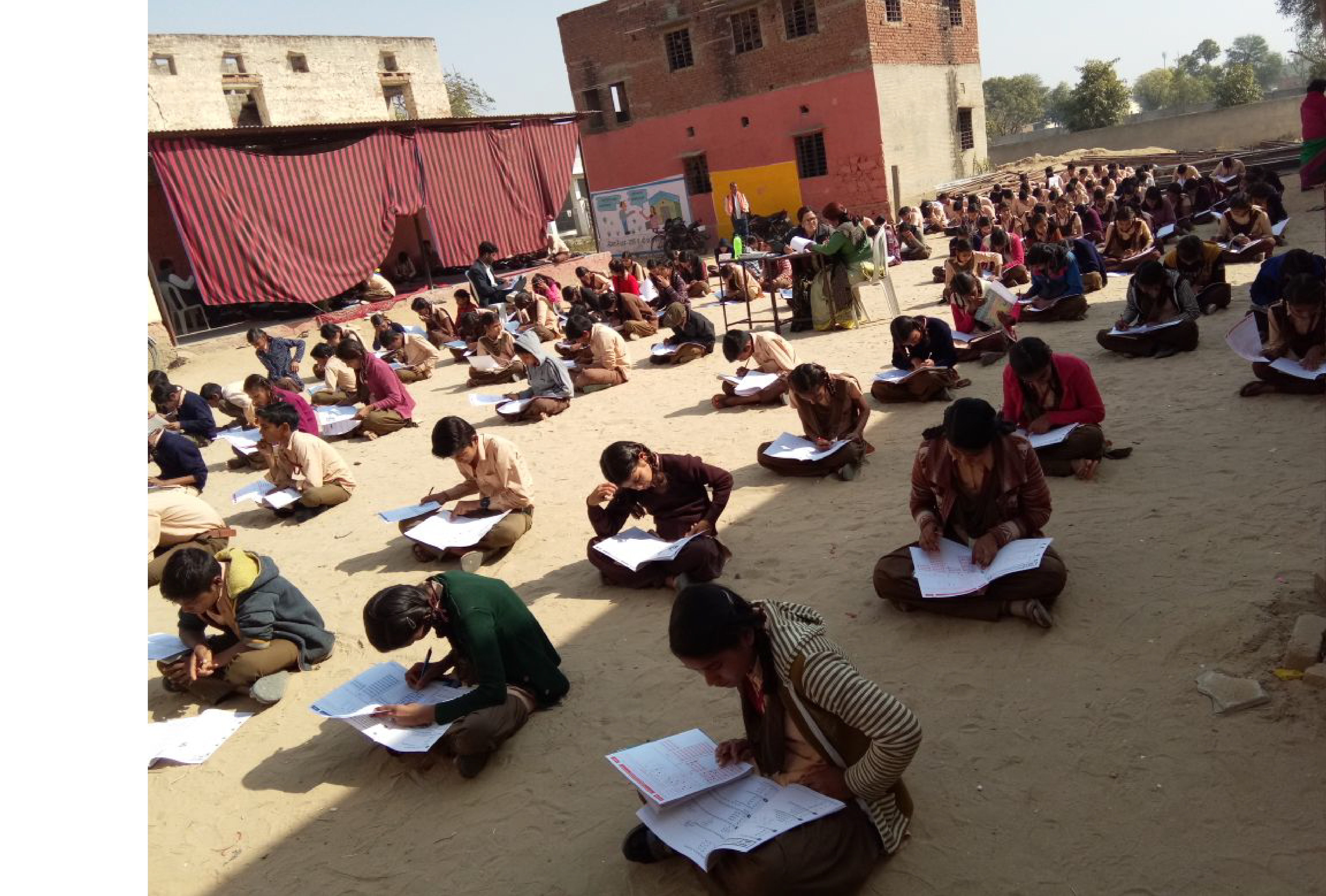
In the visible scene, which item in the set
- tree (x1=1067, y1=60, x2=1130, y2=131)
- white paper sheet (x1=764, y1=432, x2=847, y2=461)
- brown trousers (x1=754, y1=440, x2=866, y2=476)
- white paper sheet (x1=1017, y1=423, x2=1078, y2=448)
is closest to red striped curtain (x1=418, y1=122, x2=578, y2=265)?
white paper sheet (x1=764, y1=432, x2=847, y2=461)

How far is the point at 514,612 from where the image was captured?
3811mm

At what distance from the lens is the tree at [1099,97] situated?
3403 centimetres

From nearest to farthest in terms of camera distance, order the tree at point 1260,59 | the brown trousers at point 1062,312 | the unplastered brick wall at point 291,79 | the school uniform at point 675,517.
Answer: the school uniform at point 675,517 → the brown trousers at point 1062,312 → the unplastered brick wall at point 291,79 → the tree at point 1260,59

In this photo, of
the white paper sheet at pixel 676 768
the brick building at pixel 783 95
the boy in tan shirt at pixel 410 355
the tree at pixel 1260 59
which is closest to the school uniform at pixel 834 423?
the white paper sheet at pixel 676 768

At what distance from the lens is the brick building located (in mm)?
22391

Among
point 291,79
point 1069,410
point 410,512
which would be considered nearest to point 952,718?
point 1069,410

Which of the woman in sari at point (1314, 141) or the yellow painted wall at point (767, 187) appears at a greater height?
the yellow painted wall at point (767, 187)

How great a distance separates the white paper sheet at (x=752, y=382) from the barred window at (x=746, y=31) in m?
18.3

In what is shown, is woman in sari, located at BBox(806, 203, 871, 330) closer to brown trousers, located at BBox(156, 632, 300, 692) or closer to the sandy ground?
the sandy ground

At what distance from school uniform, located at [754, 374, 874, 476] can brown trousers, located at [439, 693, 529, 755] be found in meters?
3.12

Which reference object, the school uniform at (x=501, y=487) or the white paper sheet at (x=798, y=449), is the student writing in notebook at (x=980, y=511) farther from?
the school uniform at (x=501, y=487)

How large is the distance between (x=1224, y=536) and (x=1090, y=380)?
133cm

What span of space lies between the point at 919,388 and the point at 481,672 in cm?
507

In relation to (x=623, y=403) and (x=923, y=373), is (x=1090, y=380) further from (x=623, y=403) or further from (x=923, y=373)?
(x=623, y=403)
